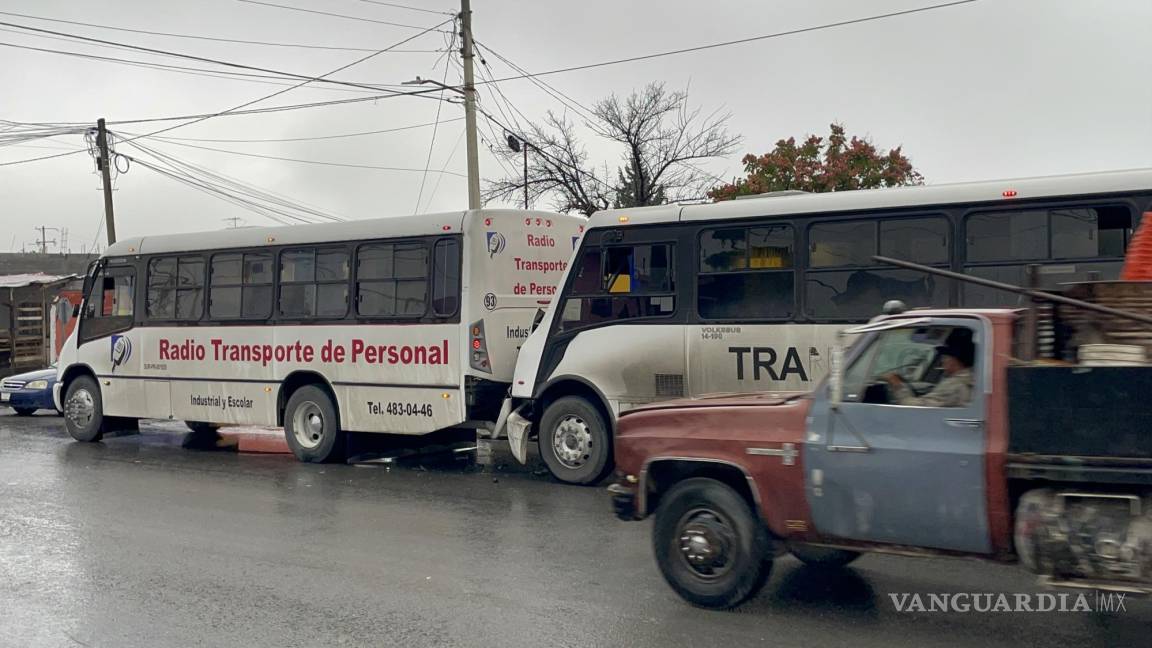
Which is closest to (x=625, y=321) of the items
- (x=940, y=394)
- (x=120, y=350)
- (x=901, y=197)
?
(x=901, y=197)

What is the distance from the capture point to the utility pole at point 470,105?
19.1 meters

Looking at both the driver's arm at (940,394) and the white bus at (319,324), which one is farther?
the white bus at (319,324)

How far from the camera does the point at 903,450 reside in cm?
550

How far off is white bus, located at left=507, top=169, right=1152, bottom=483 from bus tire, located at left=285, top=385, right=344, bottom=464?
2804 millimetres

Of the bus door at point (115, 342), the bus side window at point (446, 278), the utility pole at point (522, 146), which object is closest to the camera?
the bus side window at point (446, 278)

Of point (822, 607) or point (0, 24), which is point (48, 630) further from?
point (0, 24)

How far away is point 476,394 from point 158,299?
5954mm

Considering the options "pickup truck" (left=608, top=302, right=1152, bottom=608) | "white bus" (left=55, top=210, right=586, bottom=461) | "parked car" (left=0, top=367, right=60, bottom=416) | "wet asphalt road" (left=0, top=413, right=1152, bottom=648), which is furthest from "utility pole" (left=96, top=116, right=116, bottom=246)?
"pickup truck" (left=608, top=302, right=1152, bottom=608)

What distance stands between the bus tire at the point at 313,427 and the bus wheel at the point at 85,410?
13.0 feet

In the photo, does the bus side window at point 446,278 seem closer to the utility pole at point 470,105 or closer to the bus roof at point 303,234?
the bus roof at point 303,234

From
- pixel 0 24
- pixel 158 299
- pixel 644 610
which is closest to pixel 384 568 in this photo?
pixel 644 610

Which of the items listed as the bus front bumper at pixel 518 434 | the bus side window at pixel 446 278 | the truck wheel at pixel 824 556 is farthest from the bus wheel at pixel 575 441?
the truck wheel at pixel 824 556

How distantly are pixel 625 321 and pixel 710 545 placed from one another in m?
4.96

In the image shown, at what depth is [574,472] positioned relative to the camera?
11.1m
